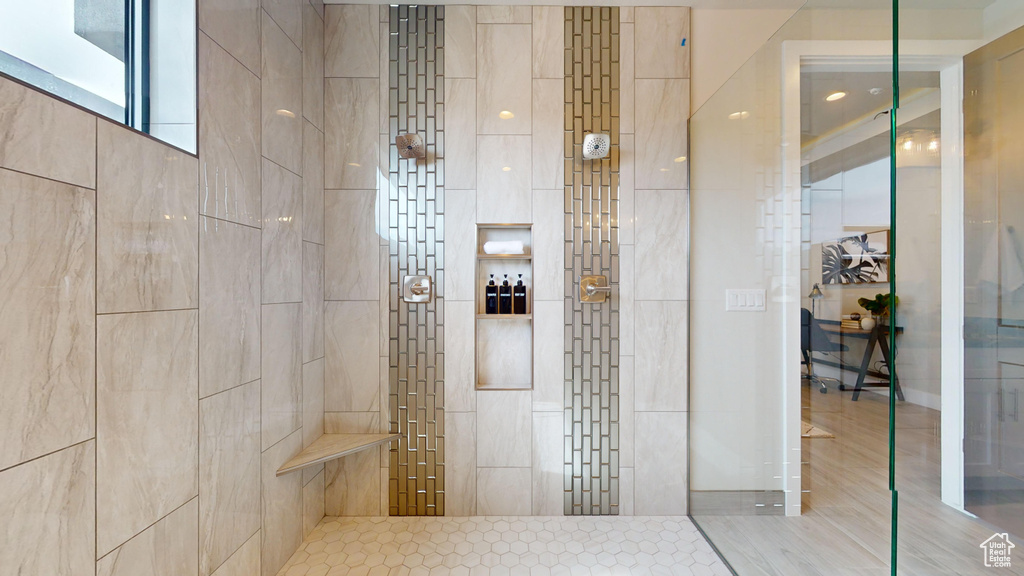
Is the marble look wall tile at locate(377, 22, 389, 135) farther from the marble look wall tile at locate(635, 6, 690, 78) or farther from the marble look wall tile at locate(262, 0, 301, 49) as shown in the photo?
the marble look wall tile at locate(635, 6, 690, 78)

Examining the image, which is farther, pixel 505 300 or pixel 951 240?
pixel 505 300

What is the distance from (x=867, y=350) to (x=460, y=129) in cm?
195

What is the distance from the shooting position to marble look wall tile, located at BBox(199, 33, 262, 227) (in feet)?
4.36

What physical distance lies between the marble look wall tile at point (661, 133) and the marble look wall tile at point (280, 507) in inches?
84.0

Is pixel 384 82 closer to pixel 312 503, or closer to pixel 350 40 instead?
pixel 350 40

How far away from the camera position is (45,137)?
863mm

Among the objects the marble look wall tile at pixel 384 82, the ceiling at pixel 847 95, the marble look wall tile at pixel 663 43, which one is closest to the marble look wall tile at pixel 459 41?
the marble look wall tile at pixel 384 82

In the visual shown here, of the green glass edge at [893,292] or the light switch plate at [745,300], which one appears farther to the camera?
the light switch plate at [745,300]

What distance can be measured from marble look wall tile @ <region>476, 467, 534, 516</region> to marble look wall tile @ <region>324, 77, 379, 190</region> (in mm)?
1680

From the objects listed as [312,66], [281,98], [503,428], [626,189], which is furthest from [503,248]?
[312,66]

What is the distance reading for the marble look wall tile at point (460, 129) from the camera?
2225 mm

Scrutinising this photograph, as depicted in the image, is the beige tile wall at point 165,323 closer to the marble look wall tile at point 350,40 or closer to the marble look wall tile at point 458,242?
the marble look wall tile at point 350,40

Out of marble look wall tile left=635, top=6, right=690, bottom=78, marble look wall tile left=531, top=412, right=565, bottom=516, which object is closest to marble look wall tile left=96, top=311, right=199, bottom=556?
marble look wall tile left=531, top=412, right=565, bottom=516

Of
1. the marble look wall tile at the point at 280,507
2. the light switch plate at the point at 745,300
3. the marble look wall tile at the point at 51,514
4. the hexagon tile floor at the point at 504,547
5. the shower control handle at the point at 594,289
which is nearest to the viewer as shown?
the marble look wall tile at the point at 51,514
